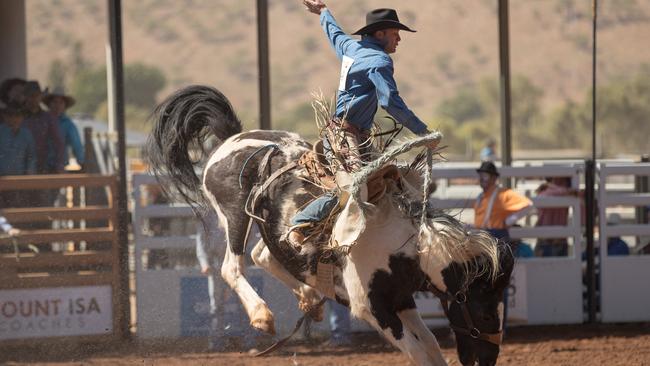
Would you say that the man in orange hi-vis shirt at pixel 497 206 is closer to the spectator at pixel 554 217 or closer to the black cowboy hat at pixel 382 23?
the spectator at pixel 554 217

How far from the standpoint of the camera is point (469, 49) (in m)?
66.3

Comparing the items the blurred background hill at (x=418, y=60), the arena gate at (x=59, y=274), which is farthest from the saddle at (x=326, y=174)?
the blurred background hill at (x=418, y=60)

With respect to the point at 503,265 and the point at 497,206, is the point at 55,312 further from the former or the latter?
the point at 503,265

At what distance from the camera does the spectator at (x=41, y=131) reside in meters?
9.55

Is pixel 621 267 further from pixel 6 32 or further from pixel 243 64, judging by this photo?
pixel 243 64

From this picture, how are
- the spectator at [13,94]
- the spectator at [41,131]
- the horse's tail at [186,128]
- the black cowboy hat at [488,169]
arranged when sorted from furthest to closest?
the spectator at [13,94] → the spectator at [41,131] → the black cowboy hat at [488,169] → the horse's tail at [186,128]

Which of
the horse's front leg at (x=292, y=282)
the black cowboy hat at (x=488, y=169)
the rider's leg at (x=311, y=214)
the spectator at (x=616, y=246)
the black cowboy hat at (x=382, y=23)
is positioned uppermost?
the black cowboy hat at (x=382, y=23)

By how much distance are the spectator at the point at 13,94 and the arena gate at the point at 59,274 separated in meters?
0.92

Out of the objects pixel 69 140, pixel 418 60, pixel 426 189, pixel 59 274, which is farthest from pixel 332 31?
pixel 418 60

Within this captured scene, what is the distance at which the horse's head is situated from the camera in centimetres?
566

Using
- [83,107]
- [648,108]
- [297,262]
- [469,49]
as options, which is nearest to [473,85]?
[469,49]

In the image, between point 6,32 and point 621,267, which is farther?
point 6,32

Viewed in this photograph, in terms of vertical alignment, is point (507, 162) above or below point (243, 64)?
below

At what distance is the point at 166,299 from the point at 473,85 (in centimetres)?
5684
